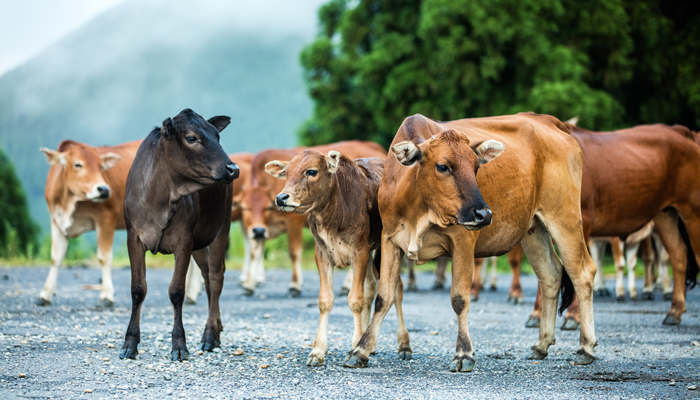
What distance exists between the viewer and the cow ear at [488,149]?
741cm

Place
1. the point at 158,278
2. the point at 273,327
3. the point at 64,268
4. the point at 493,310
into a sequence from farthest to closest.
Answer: the point at 64,268
the point at 158,278
the point at 493,310
the point at 273,327

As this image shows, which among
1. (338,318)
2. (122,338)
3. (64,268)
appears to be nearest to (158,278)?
(64,268)

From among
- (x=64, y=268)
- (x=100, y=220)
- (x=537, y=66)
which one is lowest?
(x=64, y=268)

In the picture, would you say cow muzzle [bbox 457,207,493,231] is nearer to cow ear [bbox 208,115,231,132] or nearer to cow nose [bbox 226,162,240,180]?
cow nose [bbox 226,162,240,180]

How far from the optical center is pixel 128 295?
14.7 m

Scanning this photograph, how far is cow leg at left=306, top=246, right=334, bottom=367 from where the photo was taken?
7504mm

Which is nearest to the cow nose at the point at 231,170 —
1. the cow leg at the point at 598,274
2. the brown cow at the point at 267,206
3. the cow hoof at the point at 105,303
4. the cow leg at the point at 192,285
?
the cow hoof at the point at 105,303

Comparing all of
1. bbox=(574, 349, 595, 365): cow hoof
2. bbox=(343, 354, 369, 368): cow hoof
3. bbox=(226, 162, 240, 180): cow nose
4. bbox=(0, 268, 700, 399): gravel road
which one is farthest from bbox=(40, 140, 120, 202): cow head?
bbox=(574, 349, 595, 365): cow hoof

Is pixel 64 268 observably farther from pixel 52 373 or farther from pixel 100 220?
pixel 52 373

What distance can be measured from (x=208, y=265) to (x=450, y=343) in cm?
274

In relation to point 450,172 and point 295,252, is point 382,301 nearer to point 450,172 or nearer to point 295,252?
point 450,172

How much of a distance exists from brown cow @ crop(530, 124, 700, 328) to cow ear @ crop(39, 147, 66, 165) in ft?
24.2

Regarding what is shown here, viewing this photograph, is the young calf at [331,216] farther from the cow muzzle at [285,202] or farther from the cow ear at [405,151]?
the cow ear at [405,151]

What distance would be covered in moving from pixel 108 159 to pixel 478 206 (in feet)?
26.3
